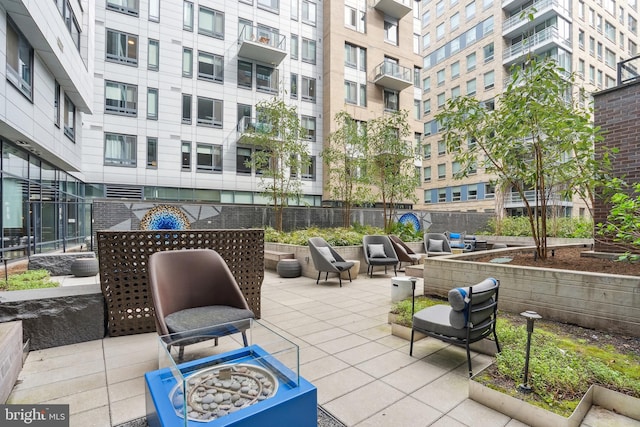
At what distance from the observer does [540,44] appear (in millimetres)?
23609

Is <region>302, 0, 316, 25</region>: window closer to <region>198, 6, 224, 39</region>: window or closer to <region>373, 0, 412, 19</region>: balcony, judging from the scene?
<region>373, 0, 412, 19</region>: balcony

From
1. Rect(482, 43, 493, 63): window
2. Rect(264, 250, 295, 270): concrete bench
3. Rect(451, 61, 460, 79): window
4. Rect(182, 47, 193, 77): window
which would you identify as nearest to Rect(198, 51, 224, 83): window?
Rect(182, 47, 193, 77): window

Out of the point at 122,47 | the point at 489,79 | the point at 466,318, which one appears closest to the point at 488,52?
the point at 489,79

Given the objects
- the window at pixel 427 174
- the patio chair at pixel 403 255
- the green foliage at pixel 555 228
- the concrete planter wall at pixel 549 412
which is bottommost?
the concrete planter wall at pixel 549 412

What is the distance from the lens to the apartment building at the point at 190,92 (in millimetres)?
14086

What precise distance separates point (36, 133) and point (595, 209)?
11918 mm

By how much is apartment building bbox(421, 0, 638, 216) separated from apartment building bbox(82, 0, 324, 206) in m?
11.0

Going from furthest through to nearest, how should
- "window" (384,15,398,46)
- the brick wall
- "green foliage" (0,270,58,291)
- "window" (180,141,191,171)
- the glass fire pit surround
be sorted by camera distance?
"window" (384,15,398,46) < "window" (180,141,191,171) < the brick wall < "green foliage" (0,270,58,291) < the glass fire pit surround

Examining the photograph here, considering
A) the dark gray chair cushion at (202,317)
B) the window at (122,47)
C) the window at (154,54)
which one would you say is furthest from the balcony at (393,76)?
the dark gray chair cushion at (202,317)

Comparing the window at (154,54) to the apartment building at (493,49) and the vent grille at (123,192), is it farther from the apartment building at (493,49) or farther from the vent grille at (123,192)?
the apartment building at (493,49)

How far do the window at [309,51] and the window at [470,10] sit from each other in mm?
17726

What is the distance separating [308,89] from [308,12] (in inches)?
174

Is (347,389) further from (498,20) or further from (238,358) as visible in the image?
(498,20)

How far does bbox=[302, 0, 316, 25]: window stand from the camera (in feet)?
60.2
